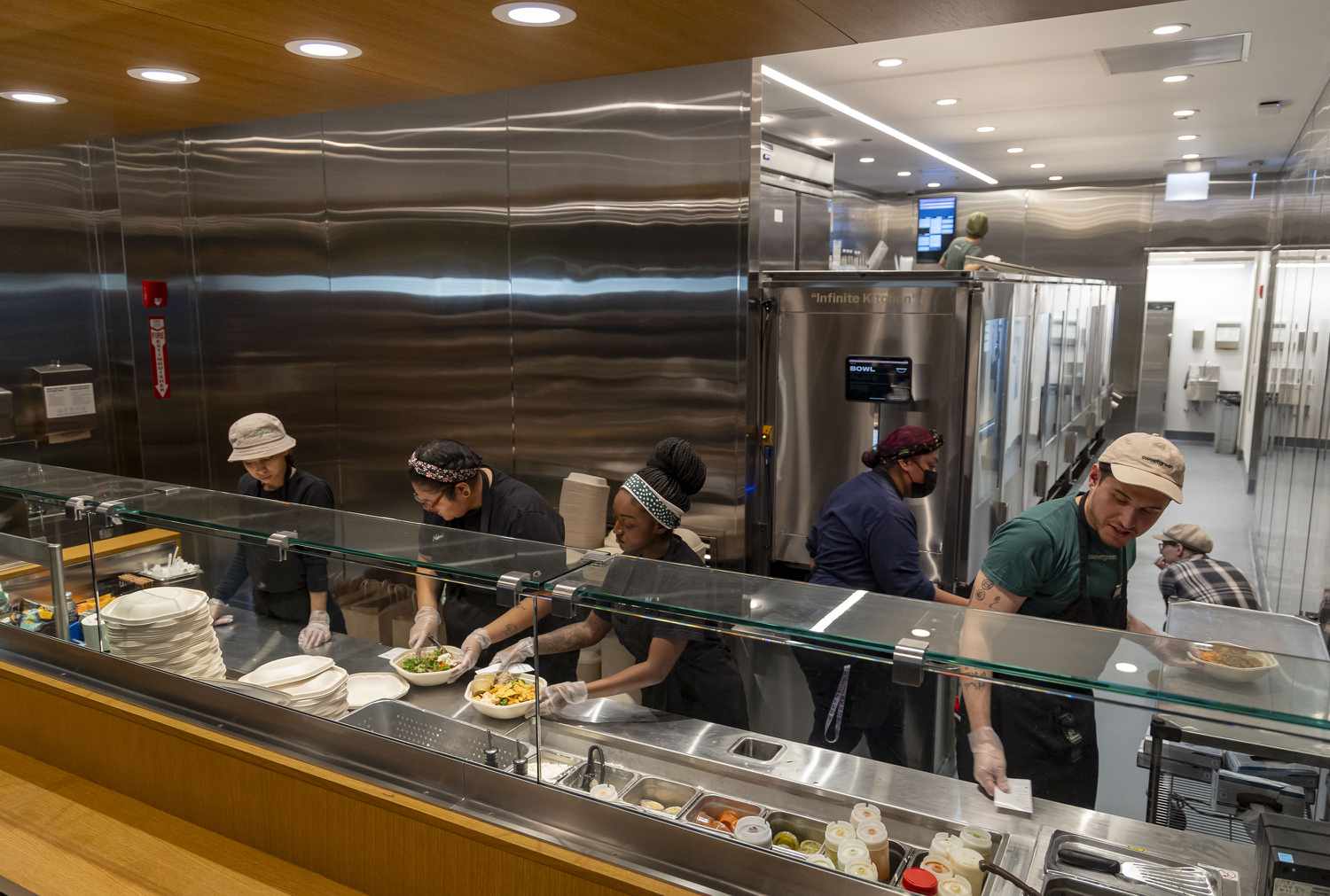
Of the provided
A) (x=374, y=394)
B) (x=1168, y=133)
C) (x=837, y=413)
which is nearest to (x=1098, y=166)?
(x=1168, y=133)

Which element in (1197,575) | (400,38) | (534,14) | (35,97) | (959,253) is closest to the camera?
(534,14)

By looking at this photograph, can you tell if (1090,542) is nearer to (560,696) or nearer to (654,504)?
(654,504)

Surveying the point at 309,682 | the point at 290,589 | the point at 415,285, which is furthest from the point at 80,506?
the point at 415,285

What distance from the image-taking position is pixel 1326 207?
3.93 m

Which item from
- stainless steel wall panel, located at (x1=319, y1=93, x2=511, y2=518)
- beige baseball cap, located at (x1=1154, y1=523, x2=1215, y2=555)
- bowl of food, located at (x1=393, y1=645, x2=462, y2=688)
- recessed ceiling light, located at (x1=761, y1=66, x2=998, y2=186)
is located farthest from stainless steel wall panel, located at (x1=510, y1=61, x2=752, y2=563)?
bowl of food, located at (x1=393, y1=645, x2=462, y2=688)

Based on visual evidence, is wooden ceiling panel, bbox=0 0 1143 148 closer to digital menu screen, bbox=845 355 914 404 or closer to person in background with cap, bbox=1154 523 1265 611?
digital menu screen, bbox=845 355 914 404

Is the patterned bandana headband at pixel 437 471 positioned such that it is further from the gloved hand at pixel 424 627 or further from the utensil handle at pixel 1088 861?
the utensil handle at pixel 1088 861

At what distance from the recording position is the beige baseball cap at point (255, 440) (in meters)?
3.55

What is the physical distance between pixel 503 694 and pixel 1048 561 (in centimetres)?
146

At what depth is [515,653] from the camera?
1.96 metres

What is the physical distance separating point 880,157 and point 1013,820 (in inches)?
305

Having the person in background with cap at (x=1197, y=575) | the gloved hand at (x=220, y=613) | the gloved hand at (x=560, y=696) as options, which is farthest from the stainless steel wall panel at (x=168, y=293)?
the person in background with cap at (x=1197, y=575)

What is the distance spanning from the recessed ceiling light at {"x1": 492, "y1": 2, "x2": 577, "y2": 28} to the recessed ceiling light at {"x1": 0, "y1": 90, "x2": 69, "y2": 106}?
6.52ft

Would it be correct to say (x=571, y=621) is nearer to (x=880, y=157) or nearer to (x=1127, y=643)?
(x=1127, y=643)
